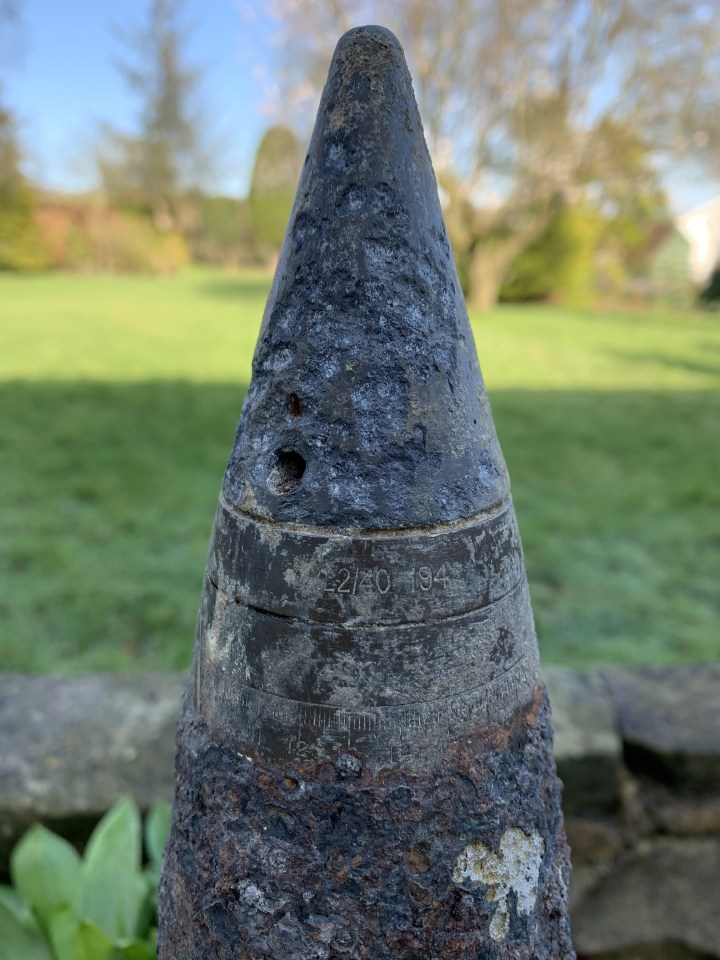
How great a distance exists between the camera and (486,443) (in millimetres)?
1188

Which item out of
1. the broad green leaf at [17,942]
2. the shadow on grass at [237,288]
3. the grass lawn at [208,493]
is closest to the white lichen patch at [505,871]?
the broad green leaf at [17,942]

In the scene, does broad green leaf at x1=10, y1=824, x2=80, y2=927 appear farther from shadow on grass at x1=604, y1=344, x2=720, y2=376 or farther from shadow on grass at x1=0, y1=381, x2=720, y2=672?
shadow on grass at x1=604, y1=344, x2=720, y2=376

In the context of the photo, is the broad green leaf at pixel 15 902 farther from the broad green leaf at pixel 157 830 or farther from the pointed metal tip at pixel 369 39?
the pointed metal tip at pixel 369 39

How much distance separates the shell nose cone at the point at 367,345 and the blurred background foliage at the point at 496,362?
2345 millimetres

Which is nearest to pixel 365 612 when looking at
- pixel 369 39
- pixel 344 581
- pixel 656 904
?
pixel 344 581

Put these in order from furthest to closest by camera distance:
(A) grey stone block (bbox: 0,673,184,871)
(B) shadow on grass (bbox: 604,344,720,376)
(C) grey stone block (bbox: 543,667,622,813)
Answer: (B) shadow on grass (bbox: 604,344,720,376) → (C) grey stone block (bbox: 543,667,622,813) → (A) grey stone block (bbox: 0,673,184,871)

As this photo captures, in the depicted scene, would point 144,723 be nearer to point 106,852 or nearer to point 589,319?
point 106,852

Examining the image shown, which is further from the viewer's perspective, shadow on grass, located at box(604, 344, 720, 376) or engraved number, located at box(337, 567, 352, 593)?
shadow on grass, located at box(604, 344, 720, 376)

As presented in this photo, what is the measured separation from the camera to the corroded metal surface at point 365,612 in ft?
3.57

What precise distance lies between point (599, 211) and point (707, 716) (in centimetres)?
2051

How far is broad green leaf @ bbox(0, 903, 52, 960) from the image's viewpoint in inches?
63.3

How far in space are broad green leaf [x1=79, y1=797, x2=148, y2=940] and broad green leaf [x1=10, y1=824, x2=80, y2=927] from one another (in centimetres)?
5

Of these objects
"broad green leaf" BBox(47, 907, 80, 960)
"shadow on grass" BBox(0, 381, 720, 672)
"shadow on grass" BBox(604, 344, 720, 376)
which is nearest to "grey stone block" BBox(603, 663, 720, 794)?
"shadow on grass" BBox(0, 381, 720, 672)

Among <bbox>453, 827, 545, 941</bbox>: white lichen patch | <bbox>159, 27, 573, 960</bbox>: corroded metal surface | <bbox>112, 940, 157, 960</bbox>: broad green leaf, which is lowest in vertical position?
<bbox>112, 940, 157, 960</bbox>: broad green leaf
